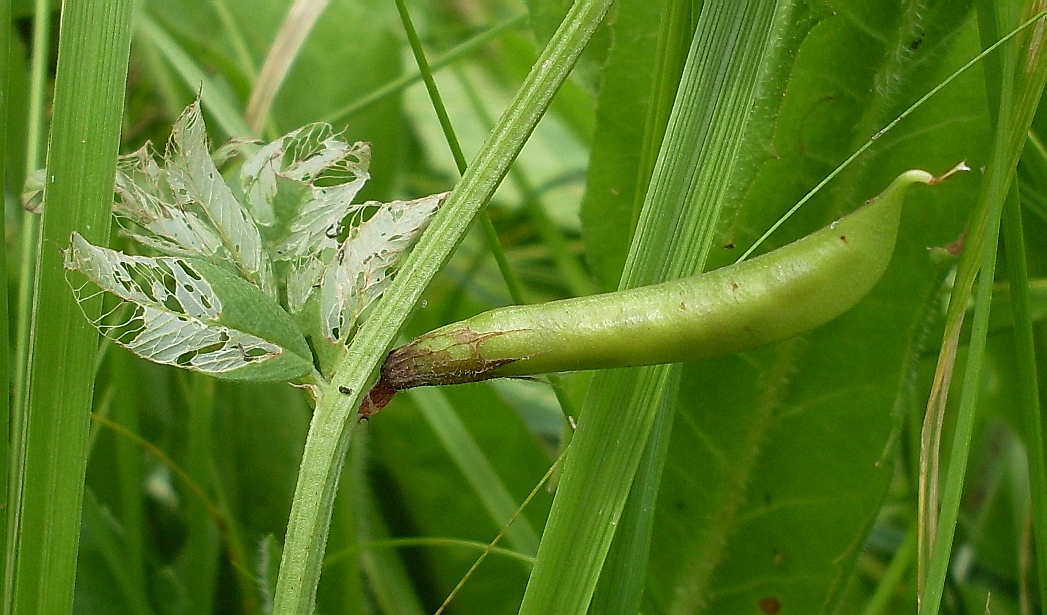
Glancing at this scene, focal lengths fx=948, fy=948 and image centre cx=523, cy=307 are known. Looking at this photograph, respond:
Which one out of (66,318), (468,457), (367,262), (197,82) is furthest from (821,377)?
(197,82)

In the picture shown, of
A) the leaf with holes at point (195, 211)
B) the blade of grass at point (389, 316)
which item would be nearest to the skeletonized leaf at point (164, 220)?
the leaf with holes at point (195, 211)

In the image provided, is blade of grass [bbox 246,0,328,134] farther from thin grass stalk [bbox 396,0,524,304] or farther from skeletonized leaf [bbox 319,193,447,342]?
skeletonized leaf [bbox 319,193,447,342]

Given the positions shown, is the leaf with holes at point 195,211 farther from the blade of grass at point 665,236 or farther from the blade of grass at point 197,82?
the blade of grass at point 197,82

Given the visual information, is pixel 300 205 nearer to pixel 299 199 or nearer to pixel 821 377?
pixel 299 199

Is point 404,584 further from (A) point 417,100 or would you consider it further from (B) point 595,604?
(A) point 417,100

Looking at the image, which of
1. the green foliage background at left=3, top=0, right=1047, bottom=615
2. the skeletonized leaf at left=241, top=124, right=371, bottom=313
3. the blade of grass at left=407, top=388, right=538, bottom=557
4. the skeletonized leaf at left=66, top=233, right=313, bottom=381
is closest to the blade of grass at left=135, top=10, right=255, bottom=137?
the green foliage background at left=3, top=0, right=1047, bottom=615

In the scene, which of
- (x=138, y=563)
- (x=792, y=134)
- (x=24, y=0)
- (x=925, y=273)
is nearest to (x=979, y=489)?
(x=925, y=273)
